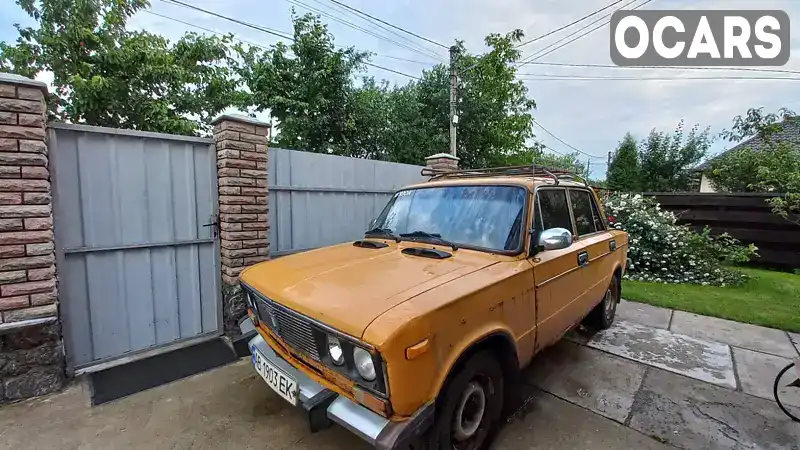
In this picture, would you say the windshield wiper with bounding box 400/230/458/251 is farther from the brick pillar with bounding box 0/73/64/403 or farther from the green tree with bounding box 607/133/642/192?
the green tree with bounding box 607/133/642/192

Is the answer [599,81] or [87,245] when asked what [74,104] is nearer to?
[87,245]

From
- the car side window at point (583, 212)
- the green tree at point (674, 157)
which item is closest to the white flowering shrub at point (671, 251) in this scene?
the car side window at point (583, 212)

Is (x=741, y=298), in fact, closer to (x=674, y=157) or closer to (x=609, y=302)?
(x=609, y=302)

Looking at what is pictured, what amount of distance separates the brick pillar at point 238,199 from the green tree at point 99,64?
2689mm

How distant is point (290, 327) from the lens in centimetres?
186

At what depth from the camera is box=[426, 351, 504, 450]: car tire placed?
5.62 feet

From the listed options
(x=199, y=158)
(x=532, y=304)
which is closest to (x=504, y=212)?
(x=532, y=304)

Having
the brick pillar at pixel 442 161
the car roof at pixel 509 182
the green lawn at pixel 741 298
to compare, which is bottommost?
the green lawn at pixel 741 298

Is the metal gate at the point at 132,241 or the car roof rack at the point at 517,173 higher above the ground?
the car roof rack at the point at 517,173

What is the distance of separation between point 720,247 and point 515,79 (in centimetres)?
648

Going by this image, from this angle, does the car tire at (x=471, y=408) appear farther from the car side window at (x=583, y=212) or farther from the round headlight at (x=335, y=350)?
the car side window at (x=583, y=212)

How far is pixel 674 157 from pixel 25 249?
18605 mm

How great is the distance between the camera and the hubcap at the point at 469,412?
187 centimetres

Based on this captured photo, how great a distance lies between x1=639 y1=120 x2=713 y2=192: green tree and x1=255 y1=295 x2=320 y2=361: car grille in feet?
54.7
